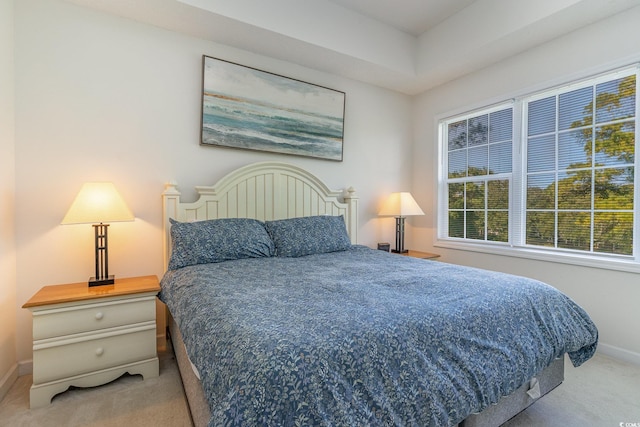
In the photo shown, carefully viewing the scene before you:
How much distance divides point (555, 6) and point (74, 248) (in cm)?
394

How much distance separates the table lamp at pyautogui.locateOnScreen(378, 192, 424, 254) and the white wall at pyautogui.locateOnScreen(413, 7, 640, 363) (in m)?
0.56

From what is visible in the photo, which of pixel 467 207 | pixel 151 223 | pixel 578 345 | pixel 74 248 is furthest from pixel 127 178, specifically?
pixel 467 207

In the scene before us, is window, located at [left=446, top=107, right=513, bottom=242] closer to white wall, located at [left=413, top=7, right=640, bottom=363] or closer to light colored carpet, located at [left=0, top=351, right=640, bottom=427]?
white wall, located at [left=413, top=7, right=640, bottom=363]

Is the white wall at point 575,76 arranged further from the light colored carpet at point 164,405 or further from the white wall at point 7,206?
A: the white wall at point 7,206

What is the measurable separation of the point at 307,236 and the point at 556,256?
2156 mm

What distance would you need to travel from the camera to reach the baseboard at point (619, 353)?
2.19 m

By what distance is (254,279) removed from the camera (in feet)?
5.39

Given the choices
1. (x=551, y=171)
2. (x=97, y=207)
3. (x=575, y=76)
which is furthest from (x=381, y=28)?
(x=97, y=207)

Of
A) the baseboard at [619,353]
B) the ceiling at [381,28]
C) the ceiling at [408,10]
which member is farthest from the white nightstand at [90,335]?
the baseboard at [619,353]

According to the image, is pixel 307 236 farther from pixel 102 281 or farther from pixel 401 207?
pixel 102 281

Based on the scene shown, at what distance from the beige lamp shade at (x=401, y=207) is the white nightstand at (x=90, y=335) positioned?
2.38 meters

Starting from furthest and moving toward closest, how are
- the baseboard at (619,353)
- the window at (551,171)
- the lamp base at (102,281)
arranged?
the window at (551,171) < the baseboard at (619,353) < the lamp base at (102,281)

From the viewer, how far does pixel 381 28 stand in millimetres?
3086

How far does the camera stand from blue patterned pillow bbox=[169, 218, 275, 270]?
2.07 m
